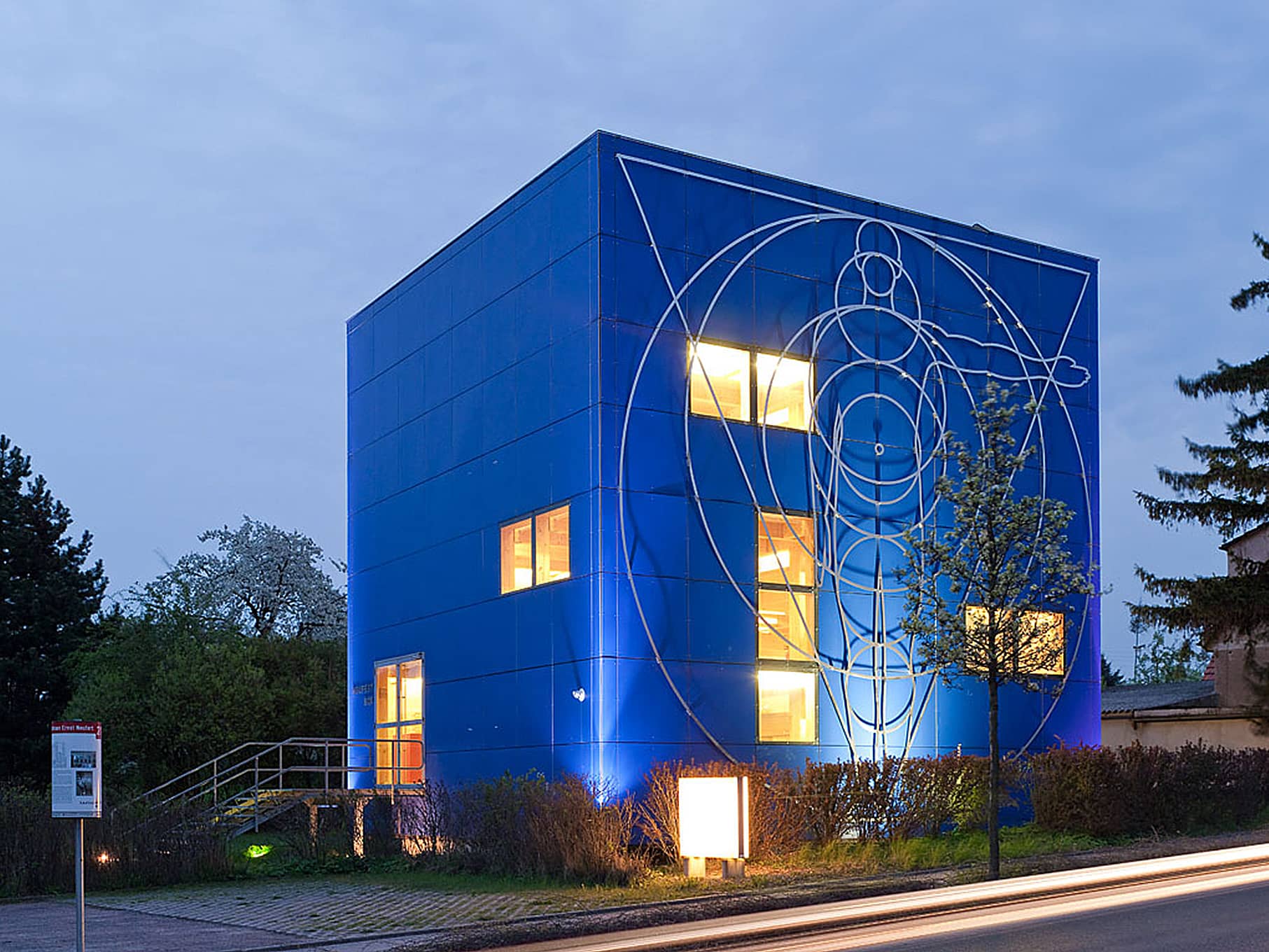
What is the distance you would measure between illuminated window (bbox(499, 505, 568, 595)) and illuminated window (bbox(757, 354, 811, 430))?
13.2 ft

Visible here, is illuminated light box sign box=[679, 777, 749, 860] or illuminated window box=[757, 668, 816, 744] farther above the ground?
illuminated window box=[757, 668, 816, 744]

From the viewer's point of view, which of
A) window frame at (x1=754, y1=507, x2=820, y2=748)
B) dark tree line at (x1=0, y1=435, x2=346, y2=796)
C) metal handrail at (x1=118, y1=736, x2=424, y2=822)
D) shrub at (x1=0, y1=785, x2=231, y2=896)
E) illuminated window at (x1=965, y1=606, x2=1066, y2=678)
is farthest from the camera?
dark tree line at (x1=0, y1=435, x2=346, y2=796)

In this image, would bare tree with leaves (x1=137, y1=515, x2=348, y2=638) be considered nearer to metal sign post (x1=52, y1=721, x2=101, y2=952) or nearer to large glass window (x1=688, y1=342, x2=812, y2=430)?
large glass window (x1=688, y1=342, x2=812, y2=430)

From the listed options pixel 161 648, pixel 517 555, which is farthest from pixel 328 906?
pixel 161 648

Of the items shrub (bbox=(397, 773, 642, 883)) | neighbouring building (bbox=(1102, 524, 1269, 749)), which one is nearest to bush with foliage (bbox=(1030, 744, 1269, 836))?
shrub (bbox=(397, 773, 642, 883))

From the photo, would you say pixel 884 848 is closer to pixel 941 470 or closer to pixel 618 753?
pixel 618 753

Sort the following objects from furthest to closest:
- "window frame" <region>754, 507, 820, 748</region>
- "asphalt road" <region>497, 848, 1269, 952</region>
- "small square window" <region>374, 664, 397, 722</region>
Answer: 1. "small square window" <region>374, 664, 397, 722</region>
2. "window frame" <region>754, 507, 820, 748</region>
3. "asphalt road" <region>497, 848, 1269, 952</region>

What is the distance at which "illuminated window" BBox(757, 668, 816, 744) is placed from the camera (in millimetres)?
23766

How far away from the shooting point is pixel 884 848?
21.5 metres

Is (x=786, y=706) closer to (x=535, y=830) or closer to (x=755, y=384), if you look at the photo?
(x=755, y=384)

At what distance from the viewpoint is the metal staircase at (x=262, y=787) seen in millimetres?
21844

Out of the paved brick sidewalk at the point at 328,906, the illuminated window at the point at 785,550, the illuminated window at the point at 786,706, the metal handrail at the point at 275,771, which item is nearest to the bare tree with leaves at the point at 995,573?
the illuminated window at the point at 786,706

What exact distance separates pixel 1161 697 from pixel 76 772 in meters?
42.9

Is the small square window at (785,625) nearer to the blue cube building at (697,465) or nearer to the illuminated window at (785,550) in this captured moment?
the blue cube building at (697,465)
